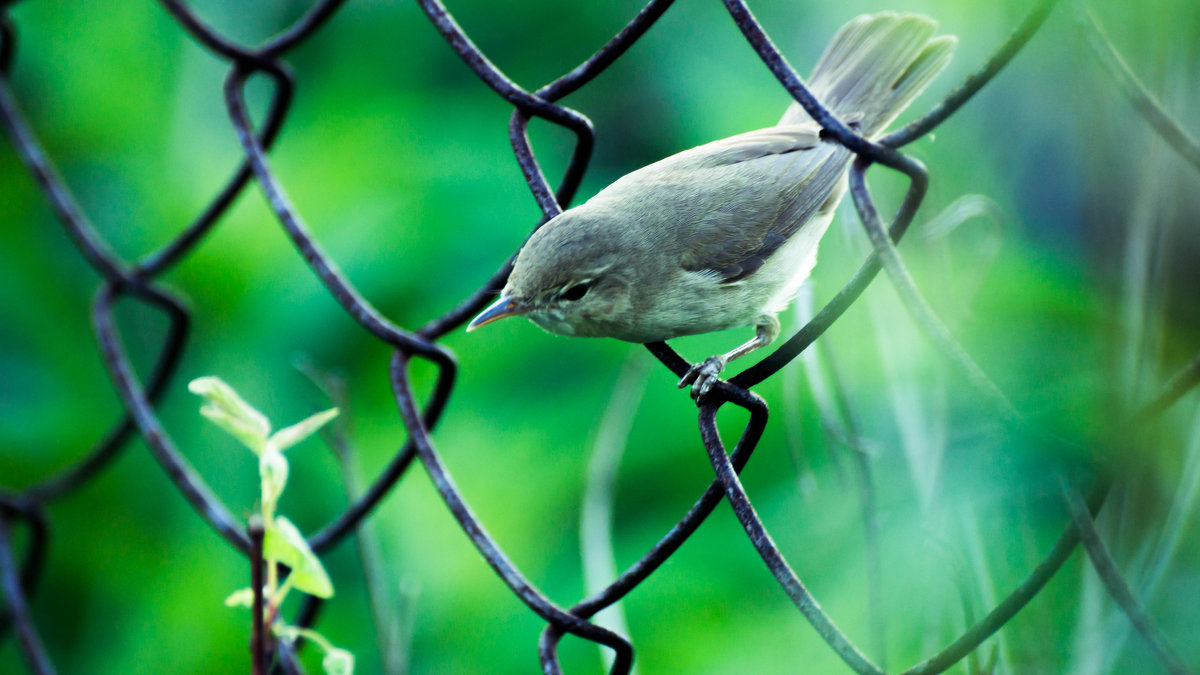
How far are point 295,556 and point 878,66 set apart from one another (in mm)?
872

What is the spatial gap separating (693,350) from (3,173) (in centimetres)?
161

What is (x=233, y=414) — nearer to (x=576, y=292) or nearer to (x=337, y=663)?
(x=337, y=663)

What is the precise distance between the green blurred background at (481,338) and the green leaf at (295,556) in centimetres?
46

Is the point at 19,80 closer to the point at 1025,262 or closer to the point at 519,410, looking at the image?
the point at 519,410

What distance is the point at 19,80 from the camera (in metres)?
2.21

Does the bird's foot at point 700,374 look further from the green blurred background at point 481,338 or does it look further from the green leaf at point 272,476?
the green leaf at point 272,476

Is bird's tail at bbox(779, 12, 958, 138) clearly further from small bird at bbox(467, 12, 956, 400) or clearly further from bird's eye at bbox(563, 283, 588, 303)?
bird's eye at bbox(563, 283, 588, 303)

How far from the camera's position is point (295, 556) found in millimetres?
796

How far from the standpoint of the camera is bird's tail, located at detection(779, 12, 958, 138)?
1.17 metres

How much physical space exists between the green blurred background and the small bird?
0.09 metres

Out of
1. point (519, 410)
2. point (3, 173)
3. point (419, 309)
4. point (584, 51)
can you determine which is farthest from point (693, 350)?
point (3, 173)

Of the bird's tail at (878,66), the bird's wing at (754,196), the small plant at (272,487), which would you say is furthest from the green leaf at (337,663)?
the bird's tail at (878,66)

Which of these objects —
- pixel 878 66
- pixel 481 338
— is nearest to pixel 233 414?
pixel 878 66

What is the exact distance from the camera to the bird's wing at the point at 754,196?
1.14 meters
